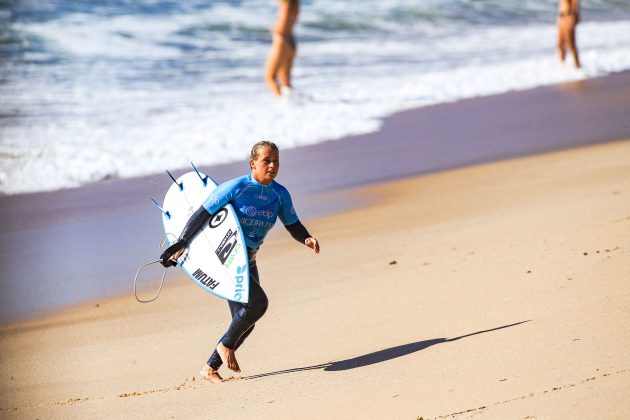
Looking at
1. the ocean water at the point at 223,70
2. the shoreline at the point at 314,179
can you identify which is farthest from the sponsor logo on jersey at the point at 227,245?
the ocean water at the point at 223,70

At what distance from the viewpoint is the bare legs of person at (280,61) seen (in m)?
12.0

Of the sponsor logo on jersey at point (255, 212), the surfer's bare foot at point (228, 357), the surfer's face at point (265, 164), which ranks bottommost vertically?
the surfer's bare foot at point (228, 357)

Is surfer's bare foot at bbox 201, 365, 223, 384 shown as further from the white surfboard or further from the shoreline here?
the shoreline

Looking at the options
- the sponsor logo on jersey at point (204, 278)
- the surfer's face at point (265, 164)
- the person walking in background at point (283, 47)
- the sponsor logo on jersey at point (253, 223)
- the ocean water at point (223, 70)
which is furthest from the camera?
the person walking in background at point (283, 47)

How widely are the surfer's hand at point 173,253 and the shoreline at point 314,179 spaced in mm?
1625

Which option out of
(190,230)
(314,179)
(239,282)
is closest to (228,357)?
(239,282)

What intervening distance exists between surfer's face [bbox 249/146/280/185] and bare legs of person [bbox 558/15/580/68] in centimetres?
964

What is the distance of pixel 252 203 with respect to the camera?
15.9 feet

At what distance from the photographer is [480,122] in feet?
35.3

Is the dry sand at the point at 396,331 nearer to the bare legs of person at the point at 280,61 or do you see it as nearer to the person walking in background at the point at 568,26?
the bare legs of person at the point at 280,61

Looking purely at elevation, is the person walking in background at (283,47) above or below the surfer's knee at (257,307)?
below

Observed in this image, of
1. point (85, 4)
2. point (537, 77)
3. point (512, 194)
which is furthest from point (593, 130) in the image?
point (85, 4)

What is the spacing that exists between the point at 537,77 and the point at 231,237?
951 cm

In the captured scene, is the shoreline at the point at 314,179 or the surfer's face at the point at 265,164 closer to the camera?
the surfer's face at the point at 265,164
